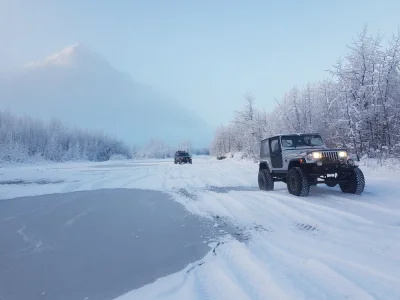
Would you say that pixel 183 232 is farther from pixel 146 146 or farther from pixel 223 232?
pixel 146 146

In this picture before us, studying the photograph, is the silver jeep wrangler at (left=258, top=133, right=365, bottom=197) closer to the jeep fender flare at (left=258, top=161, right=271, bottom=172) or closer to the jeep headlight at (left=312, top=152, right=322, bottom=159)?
Answer: the jeep headlight at (left=312, top=152, right=322, bottom=159)

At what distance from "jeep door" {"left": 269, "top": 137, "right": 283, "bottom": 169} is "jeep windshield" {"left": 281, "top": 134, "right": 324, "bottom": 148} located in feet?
0.71

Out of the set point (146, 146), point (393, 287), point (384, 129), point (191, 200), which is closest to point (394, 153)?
point (384, 129)

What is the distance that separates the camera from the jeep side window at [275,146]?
10.2 m

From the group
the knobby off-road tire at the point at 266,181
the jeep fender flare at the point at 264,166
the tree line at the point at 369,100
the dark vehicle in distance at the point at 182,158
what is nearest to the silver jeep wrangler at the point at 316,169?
the knobby off-road tire at the point at 266,181

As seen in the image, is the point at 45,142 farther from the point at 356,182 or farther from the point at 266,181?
the point at 356,182

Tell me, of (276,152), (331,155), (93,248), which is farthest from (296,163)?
(93,248)

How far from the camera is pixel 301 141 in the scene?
404 inches

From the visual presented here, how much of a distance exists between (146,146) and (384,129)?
358ft

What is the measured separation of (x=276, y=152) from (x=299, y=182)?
2087mm

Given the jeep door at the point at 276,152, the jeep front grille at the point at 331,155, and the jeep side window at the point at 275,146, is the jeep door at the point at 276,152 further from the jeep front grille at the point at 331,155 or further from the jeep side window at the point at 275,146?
the jeep front grille at the point at 331,155

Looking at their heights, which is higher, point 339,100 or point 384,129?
point 339,100

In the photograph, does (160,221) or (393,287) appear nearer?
(393,287)

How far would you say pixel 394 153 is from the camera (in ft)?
57.6
